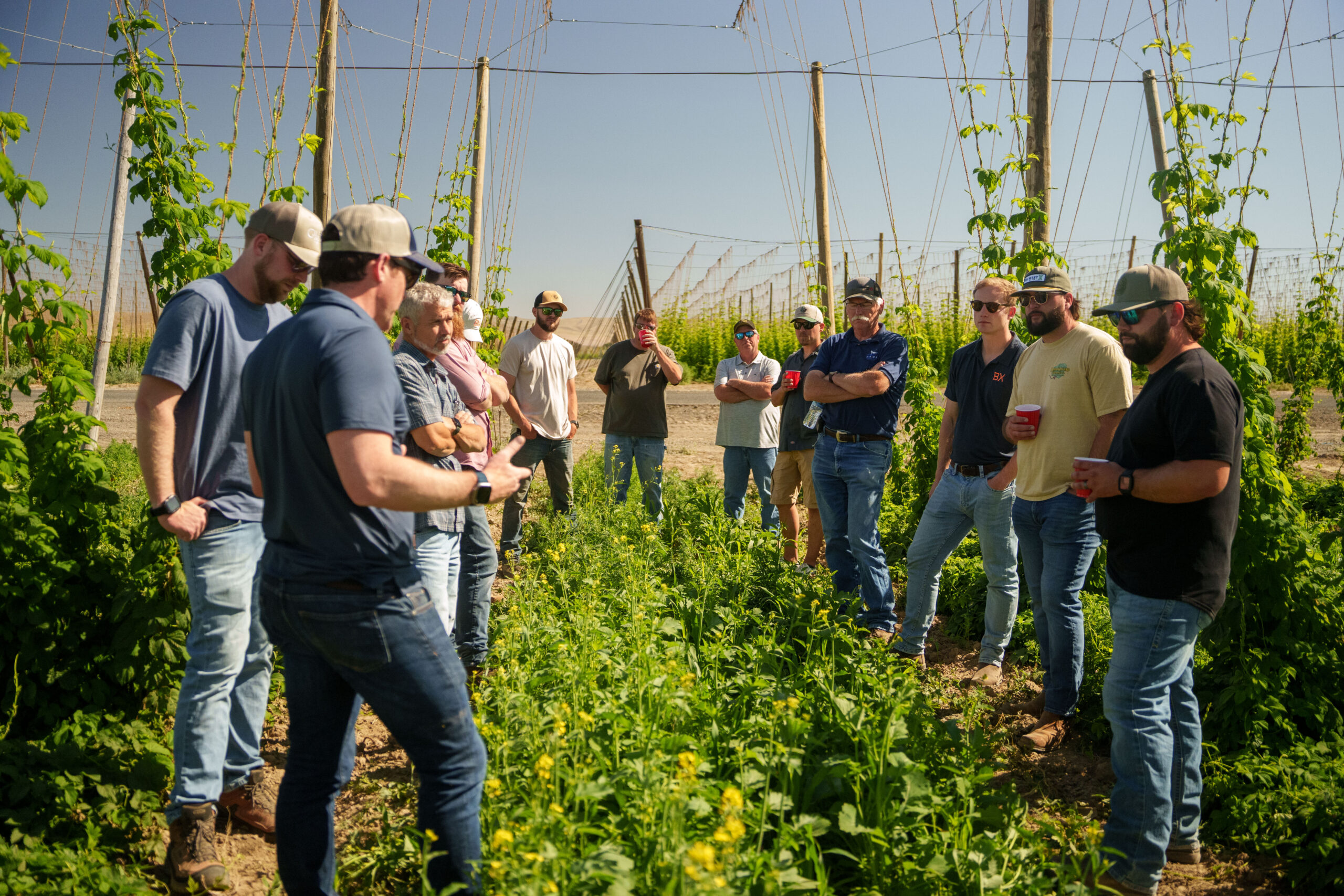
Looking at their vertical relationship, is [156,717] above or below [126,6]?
below

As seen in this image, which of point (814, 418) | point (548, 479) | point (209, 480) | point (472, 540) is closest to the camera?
point (209, 480)

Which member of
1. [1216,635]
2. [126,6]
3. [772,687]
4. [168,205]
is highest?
[126,6]

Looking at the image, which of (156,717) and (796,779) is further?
(156,717)

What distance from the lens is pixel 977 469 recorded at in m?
4.55

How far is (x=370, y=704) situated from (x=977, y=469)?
3.39 m

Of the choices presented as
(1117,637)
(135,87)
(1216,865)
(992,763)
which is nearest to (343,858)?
(992,763)

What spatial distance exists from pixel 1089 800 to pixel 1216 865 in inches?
21.0

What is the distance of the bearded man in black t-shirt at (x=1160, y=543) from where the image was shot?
279 centimetres

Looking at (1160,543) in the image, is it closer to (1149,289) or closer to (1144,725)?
(1144,725)

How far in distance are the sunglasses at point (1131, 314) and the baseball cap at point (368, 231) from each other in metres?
2.32

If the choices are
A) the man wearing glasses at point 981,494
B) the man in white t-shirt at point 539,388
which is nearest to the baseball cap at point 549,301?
the man in white t-shirt at point 539,388

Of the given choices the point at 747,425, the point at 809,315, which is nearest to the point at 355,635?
the point at 809,315

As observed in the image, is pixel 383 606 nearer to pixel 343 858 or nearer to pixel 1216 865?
pixel 343 858

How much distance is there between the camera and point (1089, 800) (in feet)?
11.6
